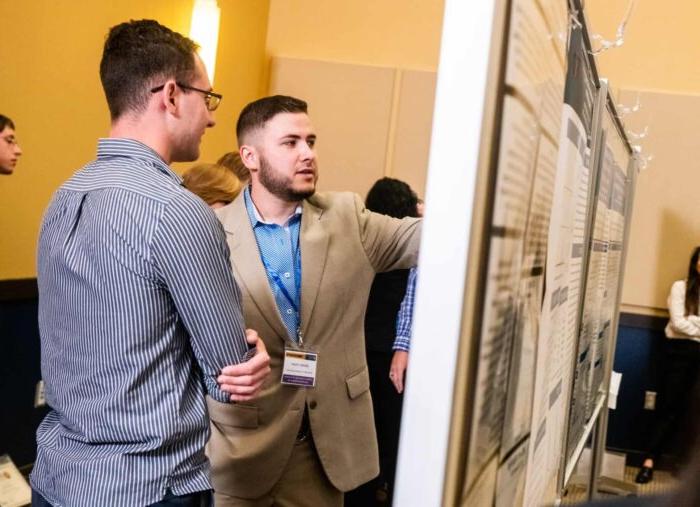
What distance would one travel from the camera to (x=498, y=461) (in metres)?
0.85

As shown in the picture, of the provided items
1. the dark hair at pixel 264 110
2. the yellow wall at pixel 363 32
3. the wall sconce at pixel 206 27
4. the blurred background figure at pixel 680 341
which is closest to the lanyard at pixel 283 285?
the dark hair at pixel 264 110

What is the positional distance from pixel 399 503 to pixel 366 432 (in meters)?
2.01

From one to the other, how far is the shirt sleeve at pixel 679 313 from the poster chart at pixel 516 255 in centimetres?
540

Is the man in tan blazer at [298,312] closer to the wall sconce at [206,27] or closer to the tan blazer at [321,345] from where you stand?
the tan blazer at [321,345]

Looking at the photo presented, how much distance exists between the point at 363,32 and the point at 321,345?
493cm

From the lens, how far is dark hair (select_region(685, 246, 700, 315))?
6.07m

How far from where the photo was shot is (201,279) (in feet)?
5.12

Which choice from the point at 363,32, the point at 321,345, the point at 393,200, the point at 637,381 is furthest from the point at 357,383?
the point at 363,32

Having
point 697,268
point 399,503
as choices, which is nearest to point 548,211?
point 399,503

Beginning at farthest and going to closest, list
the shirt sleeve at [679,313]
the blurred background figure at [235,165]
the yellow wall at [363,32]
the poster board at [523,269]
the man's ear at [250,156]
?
the yellow wall at [363,32]
the shirt sleeve at [679,313]
the blurred background figure at [235,165]
the man's ear at [250,156]
the poster board at [523,269]

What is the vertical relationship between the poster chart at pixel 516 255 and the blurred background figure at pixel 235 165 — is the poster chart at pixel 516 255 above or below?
below

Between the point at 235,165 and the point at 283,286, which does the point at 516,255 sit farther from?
the point at 235,165

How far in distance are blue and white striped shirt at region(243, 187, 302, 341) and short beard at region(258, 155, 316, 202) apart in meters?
0.04

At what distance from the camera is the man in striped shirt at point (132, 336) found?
1535 mm
